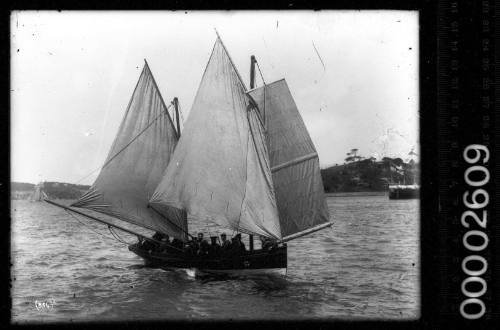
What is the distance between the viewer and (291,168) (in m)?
15.6

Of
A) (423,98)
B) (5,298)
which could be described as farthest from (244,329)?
(423,98)

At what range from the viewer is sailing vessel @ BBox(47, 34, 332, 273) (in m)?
14.9

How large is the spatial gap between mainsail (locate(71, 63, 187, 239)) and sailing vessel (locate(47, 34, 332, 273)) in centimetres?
4

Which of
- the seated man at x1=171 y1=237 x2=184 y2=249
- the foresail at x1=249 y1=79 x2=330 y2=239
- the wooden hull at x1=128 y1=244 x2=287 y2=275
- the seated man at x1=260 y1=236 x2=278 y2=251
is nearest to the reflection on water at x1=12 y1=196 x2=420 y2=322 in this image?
the wooden hull at x1=128 y1=244 x2=287 y2=275

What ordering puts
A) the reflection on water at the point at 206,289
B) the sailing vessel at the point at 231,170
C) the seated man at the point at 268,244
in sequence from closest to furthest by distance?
the reflection on water at the point at 206,289 < the sailing vessel at the point at 231,170 < the seated man at the point at 268,244

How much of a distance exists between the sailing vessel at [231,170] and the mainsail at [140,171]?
4 centimetres

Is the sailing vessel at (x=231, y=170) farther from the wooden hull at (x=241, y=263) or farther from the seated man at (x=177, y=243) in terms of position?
the seated man at (x=177, y=243)

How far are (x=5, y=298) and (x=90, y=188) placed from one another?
5685mm

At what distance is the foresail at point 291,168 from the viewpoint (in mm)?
15008

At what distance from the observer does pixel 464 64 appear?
32.9ft

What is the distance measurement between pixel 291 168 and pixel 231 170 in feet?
6.51

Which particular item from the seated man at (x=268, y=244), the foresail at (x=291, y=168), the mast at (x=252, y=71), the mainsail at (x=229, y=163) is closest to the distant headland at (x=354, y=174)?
the foresail at (x=291, y=168)

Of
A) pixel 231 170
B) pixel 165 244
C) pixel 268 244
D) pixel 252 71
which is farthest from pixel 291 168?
pixel 165 244
